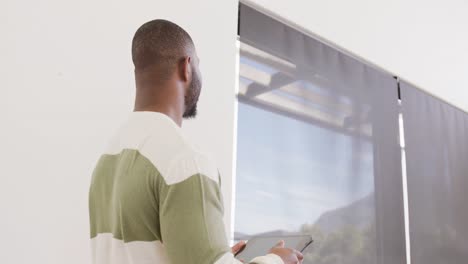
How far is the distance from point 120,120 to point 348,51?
173 centimetres

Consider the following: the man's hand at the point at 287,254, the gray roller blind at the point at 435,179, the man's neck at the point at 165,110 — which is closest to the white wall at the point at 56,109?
the man's neck at the point at 165,110

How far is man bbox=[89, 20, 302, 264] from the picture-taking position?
0.84 meters

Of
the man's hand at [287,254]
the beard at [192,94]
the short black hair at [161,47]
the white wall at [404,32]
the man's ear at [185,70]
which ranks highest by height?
the white wall at [404,32]

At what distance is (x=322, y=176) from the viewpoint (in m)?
2.83

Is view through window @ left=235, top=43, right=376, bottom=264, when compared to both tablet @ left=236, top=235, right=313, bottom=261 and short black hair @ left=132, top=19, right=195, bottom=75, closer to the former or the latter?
tablet @ left=236, top=235, right=313, bottom=261

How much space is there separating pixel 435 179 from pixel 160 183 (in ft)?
10.5

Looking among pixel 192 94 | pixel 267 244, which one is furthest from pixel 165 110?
pixel 267 244

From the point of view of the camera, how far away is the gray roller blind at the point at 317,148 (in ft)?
8.29

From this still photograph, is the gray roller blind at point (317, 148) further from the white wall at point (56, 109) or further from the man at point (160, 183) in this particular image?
the man at point (160, 183)

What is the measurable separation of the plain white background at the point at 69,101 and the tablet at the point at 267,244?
854mm

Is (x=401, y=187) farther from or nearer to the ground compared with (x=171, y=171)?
farther from the ground

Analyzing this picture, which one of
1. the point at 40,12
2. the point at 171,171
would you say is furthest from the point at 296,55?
the point at 171,171

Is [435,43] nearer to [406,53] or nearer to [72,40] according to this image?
[406,53]

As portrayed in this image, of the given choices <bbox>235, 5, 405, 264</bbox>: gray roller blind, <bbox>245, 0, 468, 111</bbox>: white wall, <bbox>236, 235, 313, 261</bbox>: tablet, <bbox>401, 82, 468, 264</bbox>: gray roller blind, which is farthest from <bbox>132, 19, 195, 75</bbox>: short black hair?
<bbox>401, 82, 468, 264</bbox>: gray roller blind
